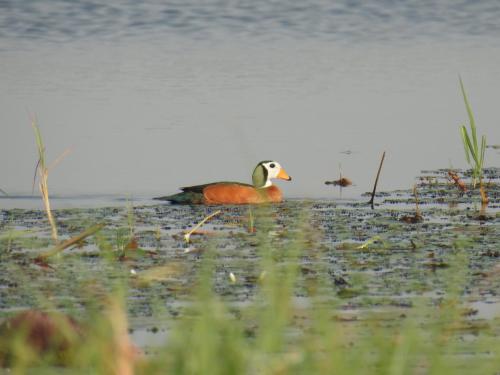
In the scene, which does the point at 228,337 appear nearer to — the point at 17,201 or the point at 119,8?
the point at 17,201

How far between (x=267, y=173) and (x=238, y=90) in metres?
4.44

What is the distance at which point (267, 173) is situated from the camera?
11547 millimetres

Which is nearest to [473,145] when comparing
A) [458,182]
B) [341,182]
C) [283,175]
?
[458,182]

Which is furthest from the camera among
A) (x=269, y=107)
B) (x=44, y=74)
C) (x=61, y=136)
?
(x=44, y=74)

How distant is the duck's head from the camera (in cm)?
1147

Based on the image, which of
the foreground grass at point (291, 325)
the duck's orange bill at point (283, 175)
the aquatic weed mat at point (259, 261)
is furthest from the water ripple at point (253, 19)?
the foreground grass at point (291, 325)

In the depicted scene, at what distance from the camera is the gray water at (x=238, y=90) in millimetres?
11977

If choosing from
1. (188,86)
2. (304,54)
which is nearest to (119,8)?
(304,54)

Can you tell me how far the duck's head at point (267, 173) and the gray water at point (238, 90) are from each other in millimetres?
171

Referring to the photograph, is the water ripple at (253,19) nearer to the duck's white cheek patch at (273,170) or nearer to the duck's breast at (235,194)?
the duck's white cheek patch at (273,170)

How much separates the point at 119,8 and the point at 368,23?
509 centimetres

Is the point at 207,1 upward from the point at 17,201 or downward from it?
upward

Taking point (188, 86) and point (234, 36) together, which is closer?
point (188, 86)

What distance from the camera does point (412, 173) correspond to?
1148 centimetres
